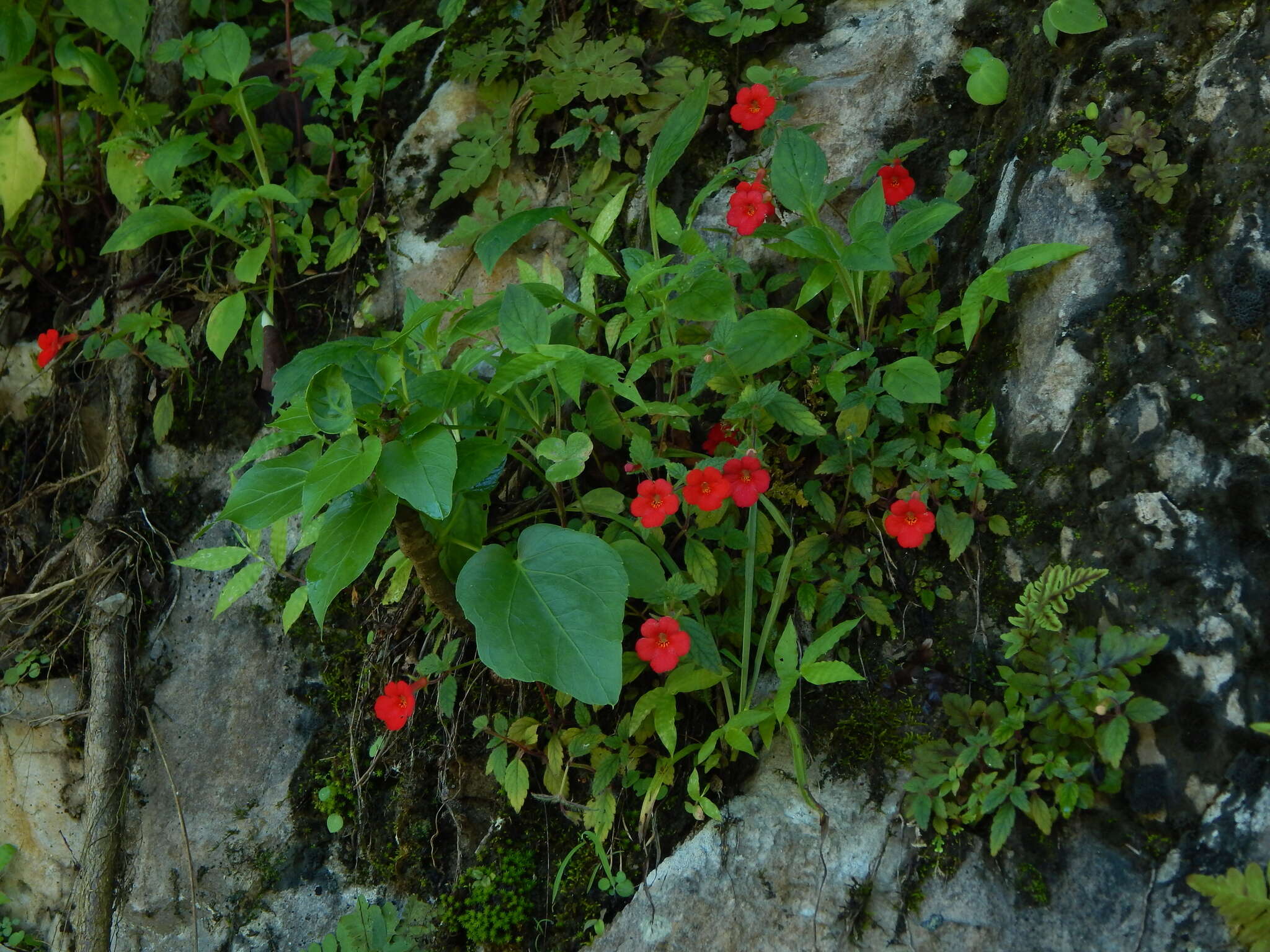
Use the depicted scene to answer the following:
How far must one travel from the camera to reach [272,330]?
313 centimetres

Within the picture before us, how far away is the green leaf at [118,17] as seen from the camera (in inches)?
117

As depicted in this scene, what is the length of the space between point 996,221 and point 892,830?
148 cm

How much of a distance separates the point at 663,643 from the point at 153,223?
2.16 m

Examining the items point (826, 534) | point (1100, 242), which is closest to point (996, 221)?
point (1100, 242)

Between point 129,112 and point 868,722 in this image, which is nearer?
point 868,722

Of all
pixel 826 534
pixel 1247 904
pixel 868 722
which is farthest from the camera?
pixel 826 534

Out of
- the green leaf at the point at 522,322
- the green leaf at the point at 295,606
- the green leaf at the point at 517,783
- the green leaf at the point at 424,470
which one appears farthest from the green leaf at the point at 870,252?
the green leaf at the point at 295,606

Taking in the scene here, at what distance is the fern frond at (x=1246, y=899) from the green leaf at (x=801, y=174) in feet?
5.19

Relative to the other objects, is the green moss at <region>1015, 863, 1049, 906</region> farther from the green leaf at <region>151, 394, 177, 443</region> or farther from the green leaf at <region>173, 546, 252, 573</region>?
the green leaf at <region>151, 394, 177, 443</region>

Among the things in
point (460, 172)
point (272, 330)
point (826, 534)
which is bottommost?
point (272, 330)

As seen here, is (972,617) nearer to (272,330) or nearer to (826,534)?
(826,534)

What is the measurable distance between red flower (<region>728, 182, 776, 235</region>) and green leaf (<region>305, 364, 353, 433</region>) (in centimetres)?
107

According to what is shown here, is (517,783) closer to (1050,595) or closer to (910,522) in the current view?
(910,522)

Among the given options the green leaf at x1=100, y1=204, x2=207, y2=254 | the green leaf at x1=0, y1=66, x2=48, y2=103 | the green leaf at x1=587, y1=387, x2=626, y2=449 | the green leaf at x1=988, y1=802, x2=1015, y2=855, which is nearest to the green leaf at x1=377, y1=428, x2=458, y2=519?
the green leaf at x1=587, y1=387, x2=626, y2=449
